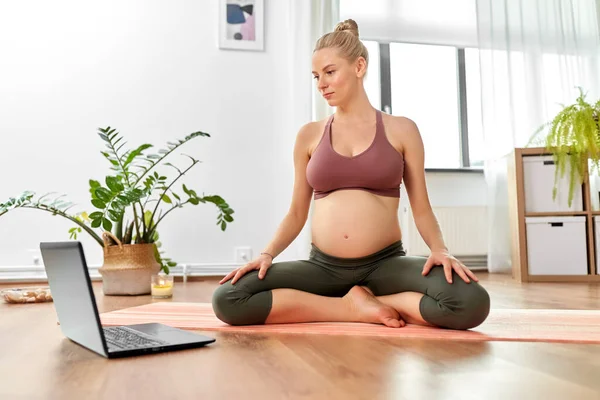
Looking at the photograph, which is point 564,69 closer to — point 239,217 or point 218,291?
A: point 239,217

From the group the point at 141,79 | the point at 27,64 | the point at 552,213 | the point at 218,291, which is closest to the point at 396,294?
the point at 218,291

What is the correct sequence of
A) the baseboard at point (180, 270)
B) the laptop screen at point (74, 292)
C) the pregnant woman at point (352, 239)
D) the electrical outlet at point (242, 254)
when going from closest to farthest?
1. the laptop screen at point (74, 292)
2. the pregnant woman at point (352, 239)
3. the baseboard at point (180, 270)
4. the electrical outlet at point (242, 254)

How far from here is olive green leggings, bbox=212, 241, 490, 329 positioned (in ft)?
4.93

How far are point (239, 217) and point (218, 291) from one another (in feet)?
7.31

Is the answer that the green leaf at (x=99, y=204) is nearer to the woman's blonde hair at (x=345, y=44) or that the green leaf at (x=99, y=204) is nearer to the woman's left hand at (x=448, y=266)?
the woman's blonde hair at (x=345, y=44)

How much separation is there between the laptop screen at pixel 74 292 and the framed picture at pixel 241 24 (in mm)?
2870

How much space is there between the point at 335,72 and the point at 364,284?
64 centimetres

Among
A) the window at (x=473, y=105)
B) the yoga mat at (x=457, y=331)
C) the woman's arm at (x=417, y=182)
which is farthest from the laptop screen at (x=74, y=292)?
the window at (x=473, y=105)

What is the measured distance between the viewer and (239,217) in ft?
12.7

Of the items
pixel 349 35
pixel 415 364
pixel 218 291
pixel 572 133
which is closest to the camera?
pixel 415 364

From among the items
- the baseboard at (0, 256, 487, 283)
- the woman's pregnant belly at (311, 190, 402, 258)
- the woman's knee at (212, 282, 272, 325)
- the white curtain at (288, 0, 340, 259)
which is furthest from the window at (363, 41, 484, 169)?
the woman's knee at (212, 282, 272, 325)

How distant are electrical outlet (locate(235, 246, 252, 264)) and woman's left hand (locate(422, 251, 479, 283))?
2355 mm

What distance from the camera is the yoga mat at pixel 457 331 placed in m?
1.46

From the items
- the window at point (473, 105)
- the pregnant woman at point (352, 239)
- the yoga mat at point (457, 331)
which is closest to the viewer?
the yoga mat at point (457, 331)
